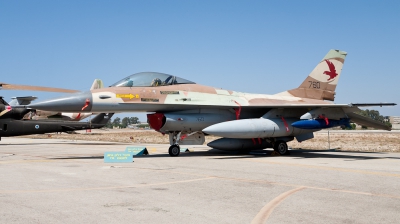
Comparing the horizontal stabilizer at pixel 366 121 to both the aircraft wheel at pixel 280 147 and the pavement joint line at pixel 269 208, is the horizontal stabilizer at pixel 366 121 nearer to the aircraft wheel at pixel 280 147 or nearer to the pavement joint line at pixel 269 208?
the aircraft wheel at pixel 280 147

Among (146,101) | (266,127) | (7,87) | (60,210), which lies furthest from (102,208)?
(7,87)

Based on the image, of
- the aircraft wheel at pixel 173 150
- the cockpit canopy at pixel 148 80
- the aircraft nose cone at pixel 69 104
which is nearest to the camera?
the aircraft nose cone at pixel 69 104

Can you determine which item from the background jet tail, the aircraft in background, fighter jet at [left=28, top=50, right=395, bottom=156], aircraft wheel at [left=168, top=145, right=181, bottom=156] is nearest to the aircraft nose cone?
fighter jet at [left=28, top=50, right=395, bottom=156]

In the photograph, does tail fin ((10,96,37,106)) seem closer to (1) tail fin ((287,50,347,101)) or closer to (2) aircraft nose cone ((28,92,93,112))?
(2) aircraft nose cone ((28,92,93,112))

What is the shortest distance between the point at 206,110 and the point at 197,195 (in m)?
9.50

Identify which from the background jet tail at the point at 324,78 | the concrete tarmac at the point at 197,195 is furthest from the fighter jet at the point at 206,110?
the concrete tarmac at the point at 197,195

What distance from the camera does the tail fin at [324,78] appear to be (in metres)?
19.4

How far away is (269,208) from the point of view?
598cm

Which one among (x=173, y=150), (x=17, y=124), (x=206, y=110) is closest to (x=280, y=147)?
(x=206, y=110)

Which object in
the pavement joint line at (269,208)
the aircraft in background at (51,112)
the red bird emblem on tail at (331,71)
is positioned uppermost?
the red bird emblem on tail at (331,71)

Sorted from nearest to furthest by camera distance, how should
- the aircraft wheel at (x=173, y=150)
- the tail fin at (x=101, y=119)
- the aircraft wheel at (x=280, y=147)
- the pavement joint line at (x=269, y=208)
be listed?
the pavement joint line at (x=269, y=208), the aircraft wheel at (x=173, y=150), the aircraft wheel at (x=280, y=147), the tail fin at (x=101, y=119)

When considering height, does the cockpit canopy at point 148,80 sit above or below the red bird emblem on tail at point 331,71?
below

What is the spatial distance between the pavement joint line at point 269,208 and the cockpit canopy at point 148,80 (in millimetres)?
9051

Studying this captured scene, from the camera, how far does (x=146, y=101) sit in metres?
15.0
